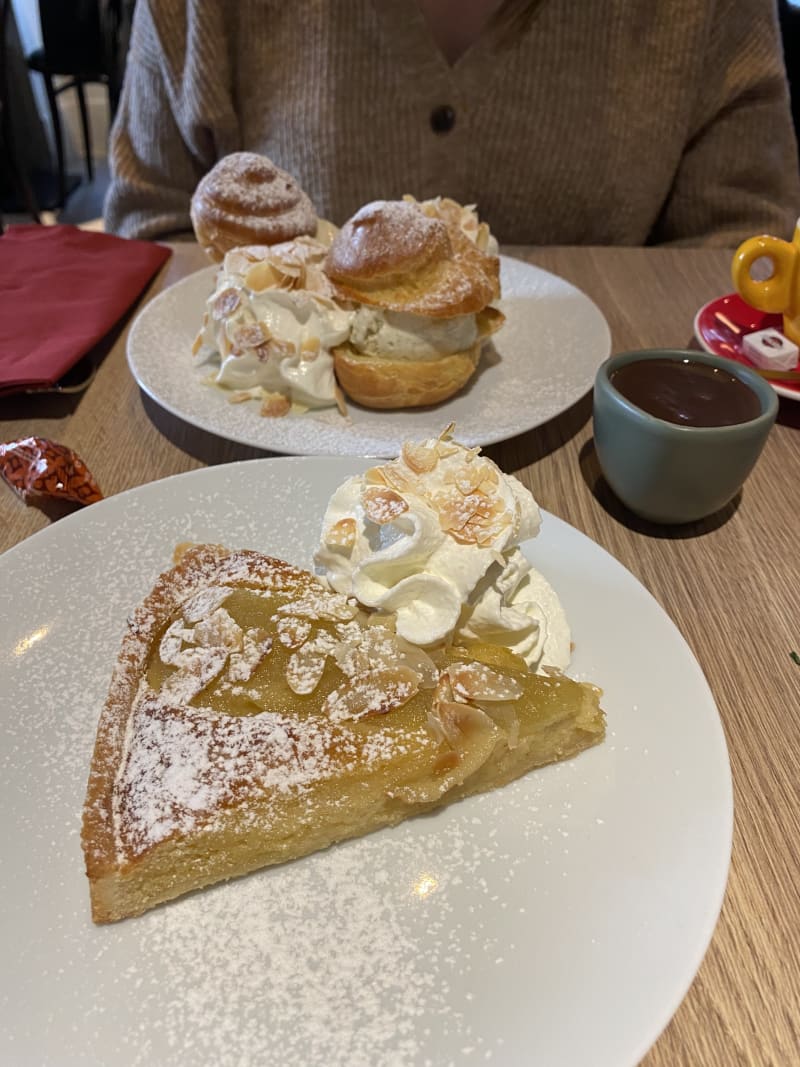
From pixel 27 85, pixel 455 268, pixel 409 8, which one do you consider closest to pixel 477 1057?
pixel 455 268

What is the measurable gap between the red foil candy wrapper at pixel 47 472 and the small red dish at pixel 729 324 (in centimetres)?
131

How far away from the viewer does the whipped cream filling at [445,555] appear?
3.09 feet

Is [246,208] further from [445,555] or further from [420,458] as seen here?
[445,555]

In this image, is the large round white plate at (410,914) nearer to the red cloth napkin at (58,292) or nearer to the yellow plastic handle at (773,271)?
the red cloth napkin at (58,292)

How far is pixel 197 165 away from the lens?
7.58ft

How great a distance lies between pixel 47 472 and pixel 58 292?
0.73 m

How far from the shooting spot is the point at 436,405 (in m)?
1.49

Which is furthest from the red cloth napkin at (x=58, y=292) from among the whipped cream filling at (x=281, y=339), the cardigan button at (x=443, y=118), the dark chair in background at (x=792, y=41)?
the dark chair in background at (x=792, y=41)

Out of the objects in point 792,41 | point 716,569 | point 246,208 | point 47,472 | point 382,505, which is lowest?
point 716,569

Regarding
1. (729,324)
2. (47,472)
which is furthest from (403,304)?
(729,324)

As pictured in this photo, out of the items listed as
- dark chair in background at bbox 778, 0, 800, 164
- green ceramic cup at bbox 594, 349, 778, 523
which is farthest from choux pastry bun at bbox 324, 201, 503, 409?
dark chair in background at bbox 778, 0, 800, 164

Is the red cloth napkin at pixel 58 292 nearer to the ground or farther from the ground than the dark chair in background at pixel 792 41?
nearer to the ground

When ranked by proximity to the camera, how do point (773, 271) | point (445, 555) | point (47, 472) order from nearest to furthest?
point (445, 555) < point (47, 472) < point (773, 271)

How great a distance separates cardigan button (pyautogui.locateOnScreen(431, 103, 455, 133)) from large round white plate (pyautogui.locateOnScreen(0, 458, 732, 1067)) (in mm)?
1677
